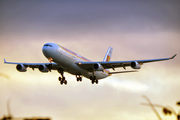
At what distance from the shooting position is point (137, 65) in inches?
2003

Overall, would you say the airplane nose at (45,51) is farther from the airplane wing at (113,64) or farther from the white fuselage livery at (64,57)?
the airplane wing at (113,64)

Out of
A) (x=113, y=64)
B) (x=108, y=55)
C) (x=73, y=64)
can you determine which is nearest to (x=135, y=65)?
(x=113, y=64)

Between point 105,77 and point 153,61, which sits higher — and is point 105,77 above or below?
below

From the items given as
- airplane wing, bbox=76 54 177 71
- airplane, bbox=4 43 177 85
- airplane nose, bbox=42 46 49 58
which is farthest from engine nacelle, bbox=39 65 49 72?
airplane nose, bbox=42 46 49 58

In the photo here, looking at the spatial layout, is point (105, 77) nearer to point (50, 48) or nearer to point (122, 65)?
point (122, 65)

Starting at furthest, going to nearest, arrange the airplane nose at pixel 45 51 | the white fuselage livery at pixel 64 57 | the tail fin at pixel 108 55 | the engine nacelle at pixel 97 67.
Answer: the tail fin at pixel 108 55 < the engine nacelle at pixel 97 67 < the white fuselage livery at pixel 64 57 < the airplane nose at pixel 45 51

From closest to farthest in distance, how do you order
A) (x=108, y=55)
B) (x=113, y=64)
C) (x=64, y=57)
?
(x=64, y=57) → (x=113, y=64) → (x=108, y=55)

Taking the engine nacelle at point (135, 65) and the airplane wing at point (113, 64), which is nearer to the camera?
the engine nacelle at point (135, 65)

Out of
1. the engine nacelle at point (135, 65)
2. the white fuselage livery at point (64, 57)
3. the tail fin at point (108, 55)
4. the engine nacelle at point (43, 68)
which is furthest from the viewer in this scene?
the tail fin at point (108, 55)

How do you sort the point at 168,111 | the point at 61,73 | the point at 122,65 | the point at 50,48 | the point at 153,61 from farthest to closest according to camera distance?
1. the point at 61,73
2. the point at 122,65
3. the point at 153,61
4. the point at 50,48
5. the point at 168,111

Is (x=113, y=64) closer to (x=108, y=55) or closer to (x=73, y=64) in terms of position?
(x=73, y=64)

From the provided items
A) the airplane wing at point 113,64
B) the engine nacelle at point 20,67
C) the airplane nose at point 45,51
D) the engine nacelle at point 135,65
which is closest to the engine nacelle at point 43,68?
the engine nacelle at point 20,67

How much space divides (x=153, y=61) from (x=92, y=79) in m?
15.1

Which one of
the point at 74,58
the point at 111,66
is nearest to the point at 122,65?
the point at 111,66
